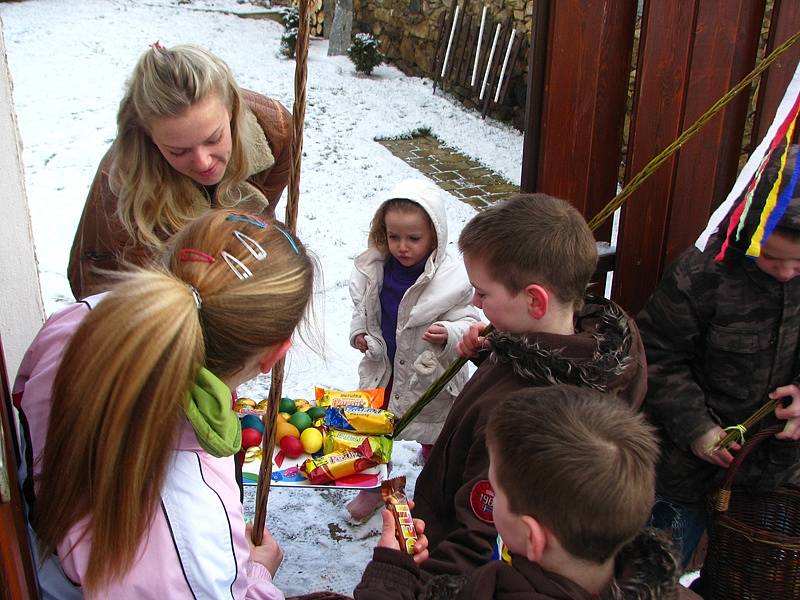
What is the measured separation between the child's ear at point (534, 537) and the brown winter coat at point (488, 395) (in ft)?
1.14

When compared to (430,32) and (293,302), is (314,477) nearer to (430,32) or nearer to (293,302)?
(293,302)

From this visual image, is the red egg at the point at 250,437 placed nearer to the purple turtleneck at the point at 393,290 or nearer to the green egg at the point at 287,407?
the green egg at the point at 287,407

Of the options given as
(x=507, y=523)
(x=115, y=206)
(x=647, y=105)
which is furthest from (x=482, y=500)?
(x=647, y=105)

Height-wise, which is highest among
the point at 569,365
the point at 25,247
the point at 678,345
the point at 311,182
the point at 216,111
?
the point at 216,111

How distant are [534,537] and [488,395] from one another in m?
0.56

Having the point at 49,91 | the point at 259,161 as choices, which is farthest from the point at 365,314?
the point at 49,91

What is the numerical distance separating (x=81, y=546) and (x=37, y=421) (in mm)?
257

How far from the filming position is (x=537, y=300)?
180cm

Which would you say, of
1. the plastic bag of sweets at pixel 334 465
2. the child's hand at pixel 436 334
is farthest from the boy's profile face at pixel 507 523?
the child's hand at pixel 436 334

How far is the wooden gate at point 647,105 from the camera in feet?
8.66

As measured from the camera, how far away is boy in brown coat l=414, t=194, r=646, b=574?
1.72m

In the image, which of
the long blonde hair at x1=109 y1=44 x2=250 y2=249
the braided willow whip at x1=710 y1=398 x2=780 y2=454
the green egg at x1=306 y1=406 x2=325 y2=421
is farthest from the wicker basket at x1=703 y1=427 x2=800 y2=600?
the long blonde hair at x1=109 y1=44 x2=250 y2=249

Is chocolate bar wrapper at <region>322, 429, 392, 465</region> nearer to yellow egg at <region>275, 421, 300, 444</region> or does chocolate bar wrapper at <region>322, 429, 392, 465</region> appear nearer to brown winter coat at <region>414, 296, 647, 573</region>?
yellow egg at <region>275, 421, 300, 444</region>

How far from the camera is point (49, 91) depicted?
8445mm
